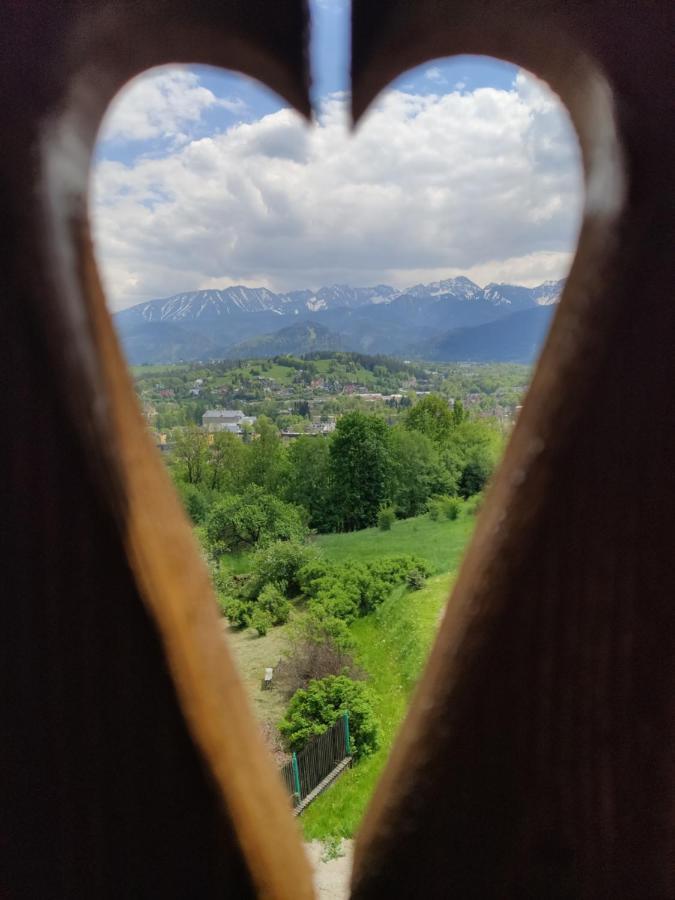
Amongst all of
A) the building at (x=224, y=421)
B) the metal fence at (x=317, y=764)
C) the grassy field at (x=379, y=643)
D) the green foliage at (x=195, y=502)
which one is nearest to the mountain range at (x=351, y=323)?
the building at (x=224, y=421)

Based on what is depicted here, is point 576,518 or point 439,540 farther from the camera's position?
point 439,540

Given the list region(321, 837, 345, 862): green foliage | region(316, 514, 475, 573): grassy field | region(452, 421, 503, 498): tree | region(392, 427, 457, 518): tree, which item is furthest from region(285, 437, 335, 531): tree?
region(321, 837, 345, 862): green foliage

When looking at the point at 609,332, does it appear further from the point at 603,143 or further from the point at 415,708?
the point at 415,708

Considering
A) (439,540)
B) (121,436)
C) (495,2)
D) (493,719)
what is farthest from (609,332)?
(439,540)

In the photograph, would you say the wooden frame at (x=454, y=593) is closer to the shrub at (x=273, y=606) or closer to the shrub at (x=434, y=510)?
the shrub at (x=273, y=606)

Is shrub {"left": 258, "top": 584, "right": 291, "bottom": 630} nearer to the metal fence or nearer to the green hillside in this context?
the green hillside

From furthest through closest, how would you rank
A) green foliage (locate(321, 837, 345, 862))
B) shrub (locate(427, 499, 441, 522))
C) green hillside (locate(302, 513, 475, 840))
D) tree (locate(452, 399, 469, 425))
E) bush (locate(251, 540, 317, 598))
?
tree (locate(452, 399, 469, 425)) → shrub (locate(427, 499, 441, 522)) → bush (locate(251, 540, 317, 598)) → green hillside (locate(302, 513, 475, 840)) → green foliage (locate(321, 837, 345, 862))
